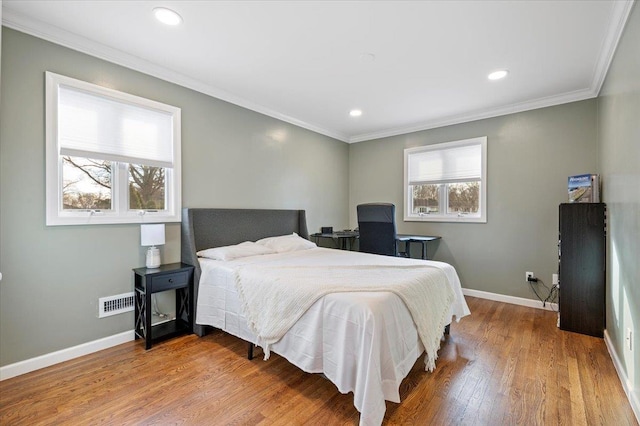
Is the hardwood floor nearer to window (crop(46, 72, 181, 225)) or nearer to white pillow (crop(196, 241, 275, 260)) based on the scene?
white pillow (crop(196, 241, 275, 260))

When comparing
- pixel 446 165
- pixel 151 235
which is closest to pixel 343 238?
pixel 446 165

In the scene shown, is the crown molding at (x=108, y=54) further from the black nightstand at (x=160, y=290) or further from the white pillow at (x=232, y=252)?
the black nightstand at (x=160, y=290)

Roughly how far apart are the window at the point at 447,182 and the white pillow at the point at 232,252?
269cm

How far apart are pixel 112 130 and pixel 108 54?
0.64 meters

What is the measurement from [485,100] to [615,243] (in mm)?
2097

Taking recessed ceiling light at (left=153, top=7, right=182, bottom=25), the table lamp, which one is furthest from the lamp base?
recessed ceiling light at (left=153, top=7, right=182, bottom=25)

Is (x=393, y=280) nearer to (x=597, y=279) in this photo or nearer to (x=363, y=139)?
(x=597, y=279)

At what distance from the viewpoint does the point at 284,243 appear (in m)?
3.51

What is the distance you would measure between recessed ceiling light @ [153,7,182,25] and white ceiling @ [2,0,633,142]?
42 millimetres

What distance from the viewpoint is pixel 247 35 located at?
7.61 ft

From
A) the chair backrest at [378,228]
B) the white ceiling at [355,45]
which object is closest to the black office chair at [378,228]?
the chair backrest at [378,228]

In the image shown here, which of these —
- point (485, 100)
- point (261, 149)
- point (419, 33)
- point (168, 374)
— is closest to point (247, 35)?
point (419, 33)

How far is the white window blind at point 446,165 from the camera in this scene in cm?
415

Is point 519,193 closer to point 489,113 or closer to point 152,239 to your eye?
point 489,113
